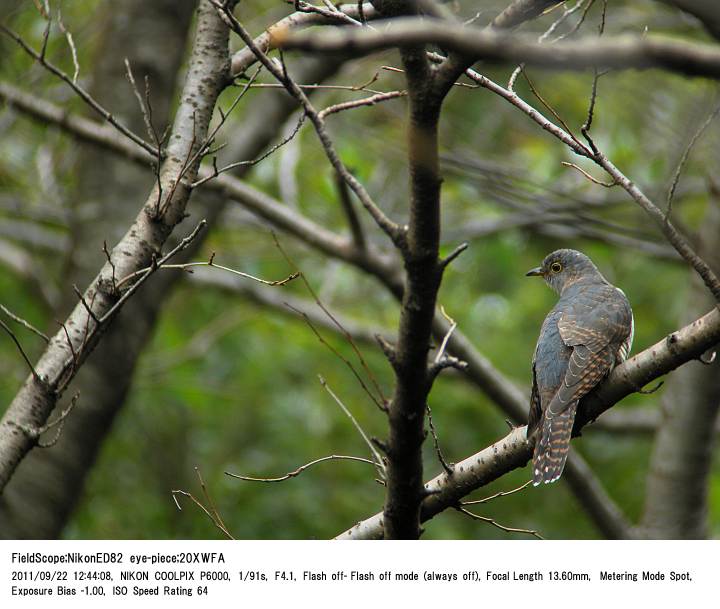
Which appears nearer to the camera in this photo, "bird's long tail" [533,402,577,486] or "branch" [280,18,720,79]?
"branch" [280,18,720,79]

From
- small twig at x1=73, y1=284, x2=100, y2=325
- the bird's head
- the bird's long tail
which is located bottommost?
the bird's long tail

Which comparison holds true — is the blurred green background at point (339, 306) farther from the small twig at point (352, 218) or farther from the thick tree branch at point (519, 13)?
the thick tree branch at point (519, 13)

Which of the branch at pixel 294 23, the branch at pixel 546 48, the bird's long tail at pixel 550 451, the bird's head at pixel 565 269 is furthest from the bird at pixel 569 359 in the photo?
Answer: the branch at pixel 546 48

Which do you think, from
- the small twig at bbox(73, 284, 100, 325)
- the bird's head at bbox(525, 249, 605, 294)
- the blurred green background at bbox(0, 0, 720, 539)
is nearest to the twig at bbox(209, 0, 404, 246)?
the small twig at bbox(73, 284, 100, 325)

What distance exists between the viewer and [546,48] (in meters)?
1.11

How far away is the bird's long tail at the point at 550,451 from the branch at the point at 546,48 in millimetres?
1956

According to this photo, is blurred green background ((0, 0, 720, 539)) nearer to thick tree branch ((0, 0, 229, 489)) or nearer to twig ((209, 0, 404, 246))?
thick tree branch ((0, 0, 229, 489))

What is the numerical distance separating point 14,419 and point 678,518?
421cm

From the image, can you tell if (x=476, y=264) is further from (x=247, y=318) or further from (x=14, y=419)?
(x=14, y=419)

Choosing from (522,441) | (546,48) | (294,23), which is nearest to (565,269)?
(522,441)

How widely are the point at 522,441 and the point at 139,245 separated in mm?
1476

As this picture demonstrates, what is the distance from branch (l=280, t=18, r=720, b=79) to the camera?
107 centimetres

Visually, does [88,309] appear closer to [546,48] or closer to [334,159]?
[334,159]

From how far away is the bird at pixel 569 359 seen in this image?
3.03m
